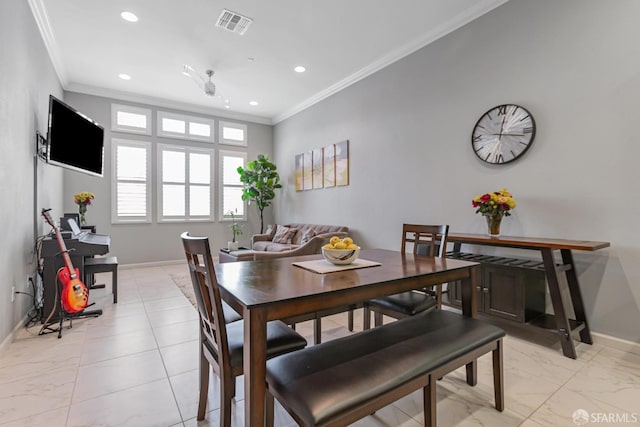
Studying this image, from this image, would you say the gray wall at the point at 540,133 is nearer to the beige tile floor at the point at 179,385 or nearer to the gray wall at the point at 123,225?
the beige tile floor at the point at 179,385

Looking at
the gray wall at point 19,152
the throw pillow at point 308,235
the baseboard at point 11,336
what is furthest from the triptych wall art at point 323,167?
the baseboard at point 11,336

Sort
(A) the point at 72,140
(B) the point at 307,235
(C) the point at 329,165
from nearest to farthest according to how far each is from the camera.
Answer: (A) the point at 72,140 → (B) the point at 307,235 → (C) the point at 329,165

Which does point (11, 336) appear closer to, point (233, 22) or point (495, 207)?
point (233, 22)

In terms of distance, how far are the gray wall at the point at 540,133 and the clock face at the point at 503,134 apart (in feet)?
0.24

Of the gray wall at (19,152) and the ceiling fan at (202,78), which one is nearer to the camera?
the gray wall at (19,152)

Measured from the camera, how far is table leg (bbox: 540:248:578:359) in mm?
2275

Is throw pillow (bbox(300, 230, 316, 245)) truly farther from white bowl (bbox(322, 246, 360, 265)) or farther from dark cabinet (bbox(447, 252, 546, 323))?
white bowl (bbox(322, 246, 360, 265))

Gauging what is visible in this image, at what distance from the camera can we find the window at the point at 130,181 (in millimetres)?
Answer: 5660

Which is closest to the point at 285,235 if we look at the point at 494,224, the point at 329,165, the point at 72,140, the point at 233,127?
the point at 329,165

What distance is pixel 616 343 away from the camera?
7.84 ft

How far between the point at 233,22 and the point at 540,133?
3.45 meters

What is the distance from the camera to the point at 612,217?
2.40 m

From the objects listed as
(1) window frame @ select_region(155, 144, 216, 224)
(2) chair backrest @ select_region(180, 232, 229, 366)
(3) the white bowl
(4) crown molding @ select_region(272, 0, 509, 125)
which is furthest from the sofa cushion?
(2) chair backrest @ select_region(180, 232, 229, 366)

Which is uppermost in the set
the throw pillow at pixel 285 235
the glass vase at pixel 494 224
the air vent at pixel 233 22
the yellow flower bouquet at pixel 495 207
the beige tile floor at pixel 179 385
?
the air vent at pixel 233 22
